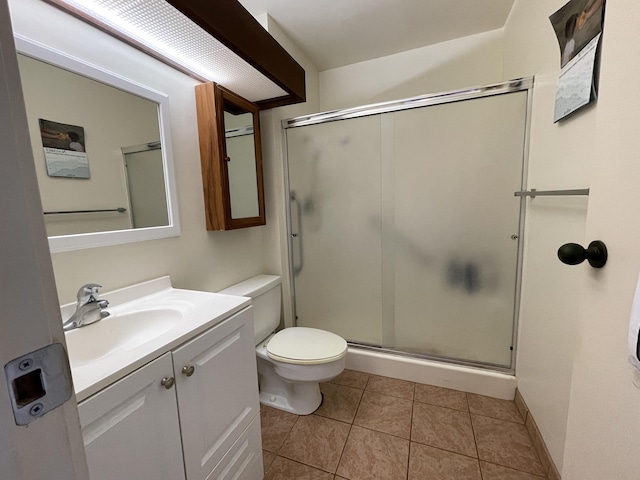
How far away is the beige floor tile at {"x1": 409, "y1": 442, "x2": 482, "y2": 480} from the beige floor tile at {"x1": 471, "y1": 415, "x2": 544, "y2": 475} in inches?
3.7

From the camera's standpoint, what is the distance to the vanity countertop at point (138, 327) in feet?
2.20

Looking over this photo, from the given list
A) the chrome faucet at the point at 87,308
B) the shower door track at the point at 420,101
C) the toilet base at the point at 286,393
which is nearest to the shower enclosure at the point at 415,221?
the shower door track at the point at 420,101

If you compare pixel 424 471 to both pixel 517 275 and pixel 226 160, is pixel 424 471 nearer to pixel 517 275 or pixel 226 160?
pixel 517 275

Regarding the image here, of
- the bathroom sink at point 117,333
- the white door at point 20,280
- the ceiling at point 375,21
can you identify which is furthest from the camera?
the ceiling at point 375,21

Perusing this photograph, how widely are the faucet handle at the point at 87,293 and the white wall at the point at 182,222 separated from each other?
6cm

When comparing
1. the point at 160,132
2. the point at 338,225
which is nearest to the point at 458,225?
the point at 338,225

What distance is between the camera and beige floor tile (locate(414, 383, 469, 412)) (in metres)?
1.58

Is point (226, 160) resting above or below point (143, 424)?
above

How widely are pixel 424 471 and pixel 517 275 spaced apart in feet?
3.57

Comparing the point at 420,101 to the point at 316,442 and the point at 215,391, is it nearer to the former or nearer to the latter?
the point at 215,391

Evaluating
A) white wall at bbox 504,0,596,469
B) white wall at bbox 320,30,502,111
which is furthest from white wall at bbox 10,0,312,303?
white wall at bbox 504,0,596,469

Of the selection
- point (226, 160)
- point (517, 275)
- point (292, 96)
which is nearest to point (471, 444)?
point (517, 275)

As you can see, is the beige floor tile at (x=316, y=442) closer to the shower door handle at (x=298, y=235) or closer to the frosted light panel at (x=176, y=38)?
the shower door handle at (x=298, y=235)

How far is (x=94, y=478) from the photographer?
0.59 metres
